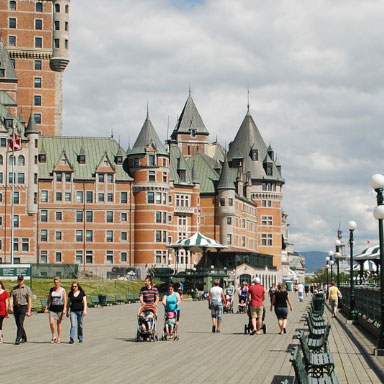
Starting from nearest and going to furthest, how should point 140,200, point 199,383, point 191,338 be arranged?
1. point 199,383
2. point 191,338
3. point 140,200

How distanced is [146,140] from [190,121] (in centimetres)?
3815

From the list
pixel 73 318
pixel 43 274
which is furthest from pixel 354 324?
pixel 43 274

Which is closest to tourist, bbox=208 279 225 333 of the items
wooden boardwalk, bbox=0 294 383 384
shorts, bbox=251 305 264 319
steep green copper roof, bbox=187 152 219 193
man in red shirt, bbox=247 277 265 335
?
wooden boardwalk, bbox=0 294 383 384

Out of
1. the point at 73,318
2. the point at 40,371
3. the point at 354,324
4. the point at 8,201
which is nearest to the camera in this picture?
the point at 40,371

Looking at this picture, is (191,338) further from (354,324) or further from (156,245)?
(156,245)

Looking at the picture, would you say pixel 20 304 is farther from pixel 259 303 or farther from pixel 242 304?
pixel 242 304

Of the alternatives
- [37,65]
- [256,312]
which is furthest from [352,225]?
[37,65]

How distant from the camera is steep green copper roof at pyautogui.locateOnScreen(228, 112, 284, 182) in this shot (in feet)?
443

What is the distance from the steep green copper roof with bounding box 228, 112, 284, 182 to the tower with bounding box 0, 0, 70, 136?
112 feet

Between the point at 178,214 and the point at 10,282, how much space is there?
48954mm

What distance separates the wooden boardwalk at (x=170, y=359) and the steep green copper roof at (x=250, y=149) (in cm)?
10433

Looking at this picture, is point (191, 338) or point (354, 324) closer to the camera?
point (191, 338)

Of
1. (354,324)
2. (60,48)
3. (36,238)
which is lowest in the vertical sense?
(354,324)

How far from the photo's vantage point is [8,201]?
100 m
